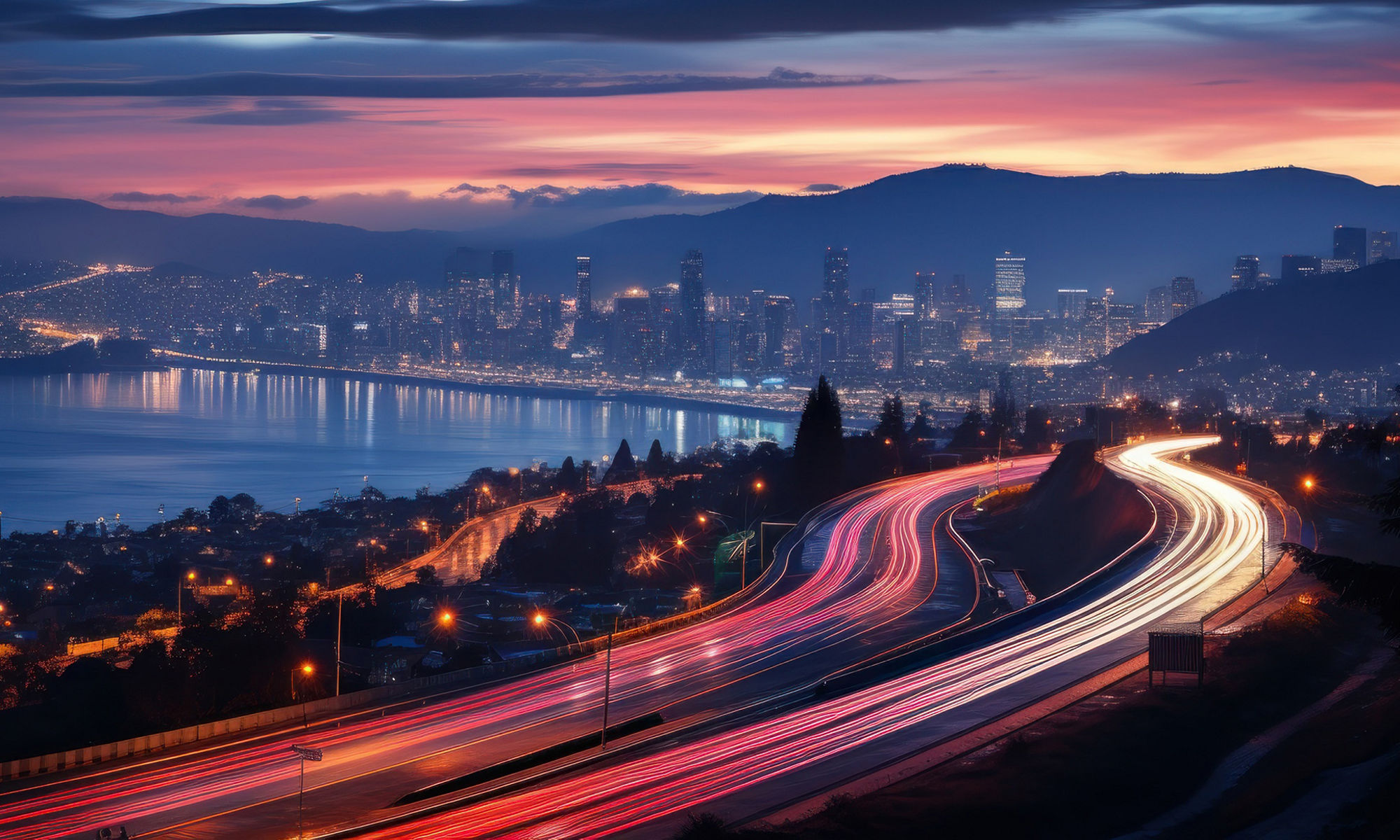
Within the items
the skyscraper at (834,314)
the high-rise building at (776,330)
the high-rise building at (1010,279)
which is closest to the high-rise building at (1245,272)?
the skyscraper at (834,314)

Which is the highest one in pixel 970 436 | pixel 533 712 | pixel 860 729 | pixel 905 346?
pixel 905 346

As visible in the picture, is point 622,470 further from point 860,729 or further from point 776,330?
point 776,330

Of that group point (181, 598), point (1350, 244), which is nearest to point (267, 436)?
point (181, 598)

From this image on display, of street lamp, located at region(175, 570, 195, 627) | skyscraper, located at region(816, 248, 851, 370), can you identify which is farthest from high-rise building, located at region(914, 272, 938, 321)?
street lamp, located at region(175, 570, 195, 627)

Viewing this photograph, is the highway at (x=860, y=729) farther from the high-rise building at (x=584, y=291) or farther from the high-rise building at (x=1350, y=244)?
the high-rise building at (x=584, y=291)

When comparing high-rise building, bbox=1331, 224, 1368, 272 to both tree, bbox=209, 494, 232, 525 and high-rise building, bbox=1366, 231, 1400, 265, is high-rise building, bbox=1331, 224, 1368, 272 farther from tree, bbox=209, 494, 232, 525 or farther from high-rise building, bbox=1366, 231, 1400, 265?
tree, bbox=209, 494, 232, 525

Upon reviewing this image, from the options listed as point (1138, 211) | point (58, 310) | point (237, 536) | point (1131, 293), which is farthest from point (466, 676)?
point (1138, 211)
